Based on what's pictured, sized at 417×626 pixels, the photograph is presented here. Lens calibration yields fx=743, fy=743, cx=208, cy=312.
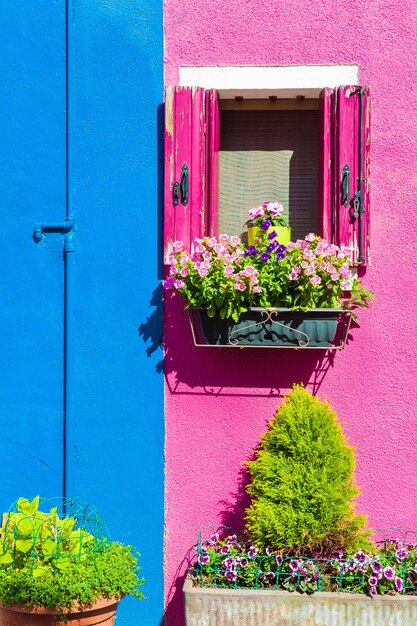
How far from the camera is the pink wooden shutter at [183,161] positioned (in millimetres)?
4008

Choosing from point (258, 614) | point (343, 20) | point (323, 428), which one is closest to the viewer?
point (258, 614)

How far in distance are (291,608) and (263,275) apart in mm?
1577

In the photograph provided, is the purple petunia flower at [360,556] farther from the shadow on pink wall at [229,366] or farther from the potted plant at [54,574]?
the potted plant at [54,574]

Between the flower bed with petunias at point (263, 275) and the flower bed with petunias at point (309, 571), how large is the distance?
3.84 ft

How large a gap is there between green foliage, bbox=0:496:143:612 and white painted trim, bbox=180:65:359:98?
2393mm

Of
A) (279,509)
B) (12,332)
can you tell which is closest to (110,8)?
(12,332)

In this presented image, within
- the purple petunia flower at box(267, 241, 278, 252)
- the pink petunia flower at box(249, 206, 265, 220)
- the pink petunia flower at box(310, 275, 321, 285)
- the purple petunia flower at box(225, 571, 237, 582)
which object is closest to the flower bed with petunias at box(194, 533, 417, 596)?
the purple petunia flower at box(225, 571, 237, 582)

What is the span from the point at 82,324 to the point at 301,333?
1228mm

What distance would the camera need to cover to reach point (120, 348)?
4.10 m

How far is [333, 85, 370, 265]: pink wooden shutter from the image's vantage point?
3.92m

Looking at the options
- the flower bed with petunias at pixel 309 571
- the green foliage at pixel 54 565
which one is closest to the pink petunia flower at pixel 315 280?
the flower bed with petunias at pixel 309 571

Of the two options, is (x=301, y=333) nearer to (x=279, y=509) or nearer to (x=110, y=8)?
(x=279, y=509)

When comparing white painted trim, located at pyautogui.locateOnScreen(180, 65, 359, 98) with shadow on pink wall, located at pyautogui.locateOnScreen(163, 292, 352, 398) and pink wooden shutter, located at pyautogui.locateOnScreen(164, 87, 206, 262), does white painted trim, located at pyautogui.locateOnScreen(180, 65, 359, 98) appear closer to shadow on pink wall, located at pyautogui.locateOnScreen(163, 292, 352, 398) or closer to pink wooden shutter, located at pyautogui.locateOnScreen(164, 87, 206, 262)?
pink wooden shutter, located at pyautogui.locateOnScreen(164, 87, 206, 262)

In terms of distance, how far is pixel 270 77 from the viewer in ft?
13.3
